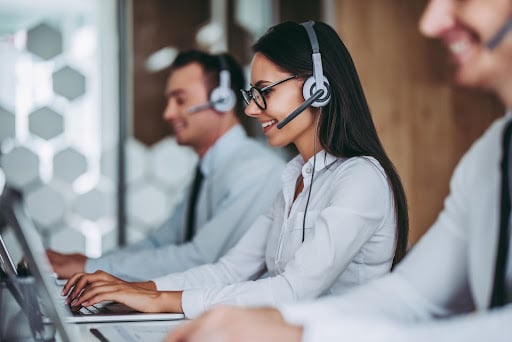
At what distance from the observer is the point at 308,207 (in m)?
1.90

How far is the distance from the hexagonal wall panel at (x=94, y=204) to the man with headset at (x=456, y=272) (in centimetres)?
372

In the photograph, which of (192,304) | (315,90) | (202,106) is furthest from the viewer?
(202,106)

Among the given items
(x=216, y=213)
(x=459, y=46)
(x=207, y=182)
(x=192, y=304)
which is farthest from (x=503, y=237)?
(x=207, y=182)

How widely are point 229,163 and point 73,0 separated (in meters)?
2.17

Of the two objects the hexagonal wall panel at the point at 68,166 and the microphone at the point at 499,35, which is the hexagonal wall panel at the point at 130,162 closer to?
the hexagonal wall panel at the point at 68,166

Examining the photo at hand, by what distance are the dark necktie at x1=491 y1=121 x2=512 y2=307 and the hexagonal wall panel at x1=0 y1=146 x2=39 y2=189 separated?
3947 mm

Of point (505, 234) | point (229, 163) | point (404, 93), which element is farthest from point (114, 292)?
point (404, 93)

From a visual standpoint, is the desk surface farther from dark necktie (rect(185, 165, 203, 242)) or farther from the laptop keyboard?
dark necktie (rect(185, 165, 203, 242))

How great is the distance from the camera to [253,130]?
475 centimetres

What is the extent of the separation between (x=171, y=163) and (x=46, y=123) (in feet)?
2.61

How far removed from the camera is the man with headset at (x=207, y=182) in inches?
102

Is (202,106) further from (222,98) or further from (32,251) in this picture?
(32,251)

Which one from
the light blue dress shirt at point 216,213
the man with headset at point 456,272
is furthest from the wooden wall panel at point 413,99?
the man with headset at point 456,272

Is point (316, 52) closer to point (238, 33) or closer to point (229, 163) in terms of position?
point (229, 163)
